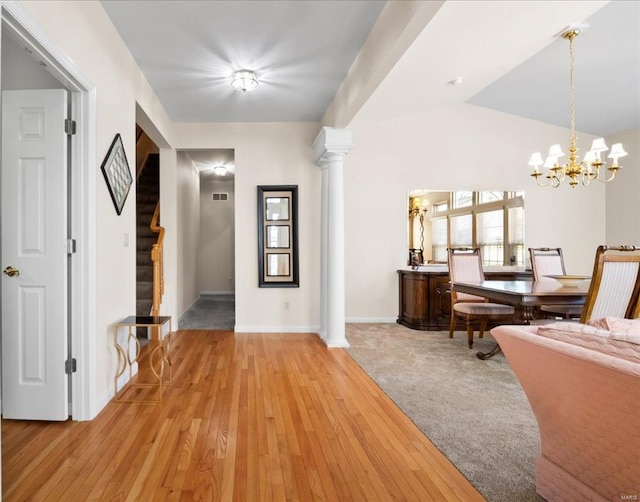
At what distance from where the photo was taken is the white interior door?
91.0 inches

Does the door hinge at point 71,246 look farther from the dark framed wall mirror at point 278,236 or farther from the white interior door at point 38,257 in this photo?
the dark framed wall mirror at point 278,236

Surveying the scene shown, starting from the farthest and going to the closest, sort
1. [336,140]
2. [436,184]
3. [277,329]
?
[436,184]
[277,329]
[336,140]

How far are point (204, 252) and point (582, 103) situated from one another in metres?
7.70

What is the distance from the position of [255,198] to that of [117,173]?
2.23m

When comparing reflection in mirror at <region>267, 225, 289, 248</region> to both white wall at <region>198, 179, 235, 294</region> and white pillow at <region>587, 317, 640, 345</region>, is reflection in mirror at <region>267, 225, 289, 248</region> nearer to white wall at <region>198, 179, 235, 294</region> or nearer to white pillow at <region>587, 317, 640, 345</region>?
white pillow at <region>587, 317, 640, 345</region>

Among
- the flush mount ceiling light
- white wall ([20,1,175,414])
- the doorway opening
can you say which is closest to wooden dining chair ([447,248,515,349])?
the flush mount ceiling light

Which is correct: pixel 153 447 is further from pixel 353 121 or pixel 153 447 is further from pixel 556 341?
pixel 353 121

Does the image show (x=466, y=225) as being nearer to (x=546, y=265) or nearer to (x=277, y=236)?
(x=546, y=265)

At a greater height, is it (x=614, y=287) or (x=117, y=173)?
(x=117, y=173)

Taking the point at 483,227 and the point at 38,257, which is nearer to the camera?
the point at 38,257

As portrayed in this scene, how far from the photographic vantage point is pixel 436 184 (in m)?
5.62

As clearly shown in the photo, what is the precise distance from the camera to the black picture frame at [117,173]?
268cm

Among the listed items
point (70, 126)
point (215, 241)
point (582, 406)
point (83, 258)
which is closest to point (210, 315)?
point (215, 241)

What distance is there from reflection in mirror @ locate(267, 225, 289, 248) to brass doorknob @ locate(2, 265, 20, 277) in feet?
9.65
